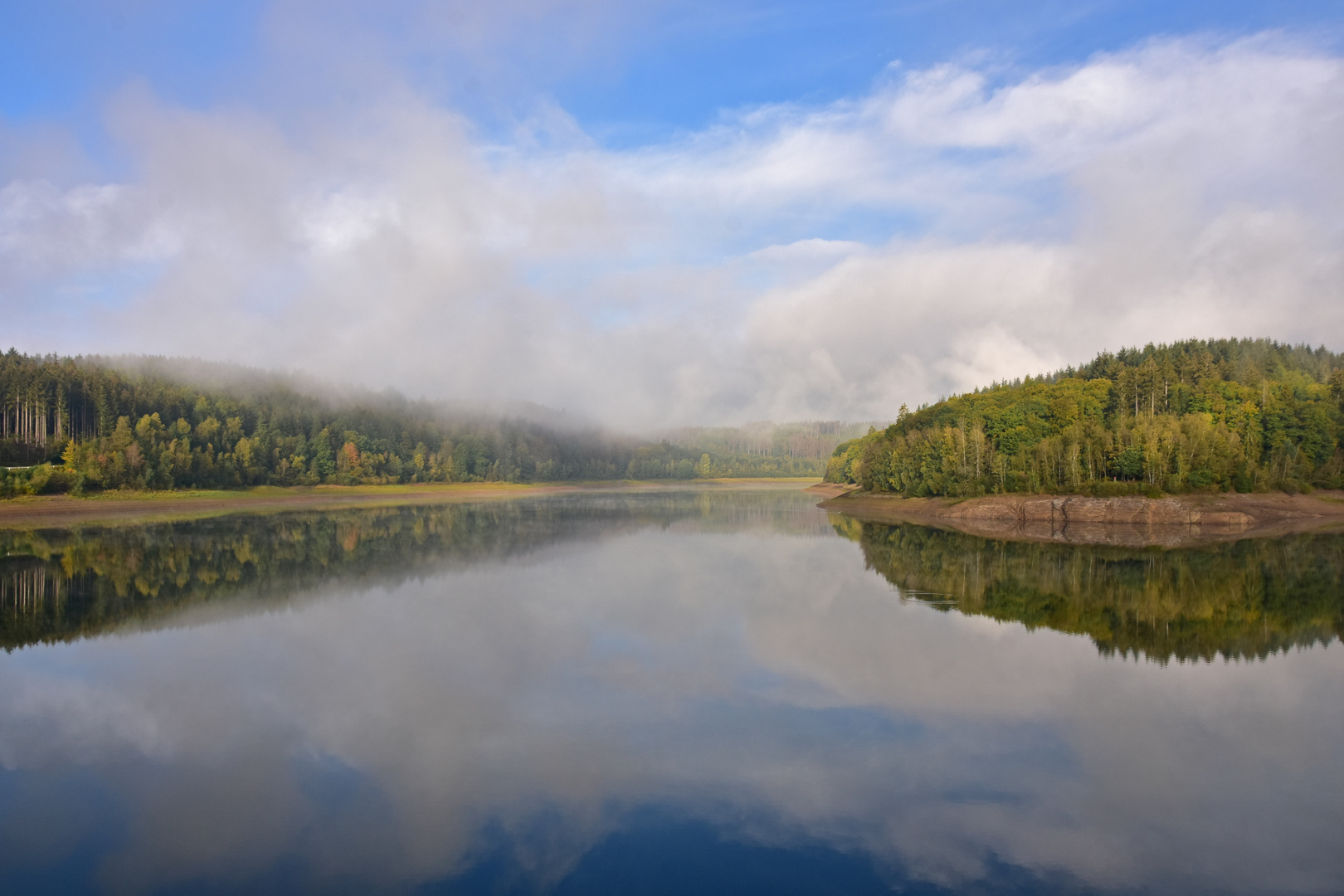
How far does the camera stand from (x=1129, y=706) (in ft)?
45.3

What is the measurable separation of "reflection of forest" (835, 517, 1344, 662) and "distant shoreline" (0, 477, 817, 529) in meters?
63.7

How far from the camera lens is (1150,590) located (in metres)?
27.6

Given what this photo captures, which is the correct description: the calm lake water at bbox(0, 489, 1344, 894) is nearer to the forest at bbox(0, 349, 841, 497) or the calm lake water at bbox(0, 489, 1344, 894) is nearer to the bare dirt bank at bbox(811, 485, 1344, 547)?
the bare dirt bank at bbox(811, 485, 1344, 547)

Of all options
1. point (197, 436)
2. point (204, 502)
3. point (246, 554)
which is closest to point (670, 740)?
point (246, 554)

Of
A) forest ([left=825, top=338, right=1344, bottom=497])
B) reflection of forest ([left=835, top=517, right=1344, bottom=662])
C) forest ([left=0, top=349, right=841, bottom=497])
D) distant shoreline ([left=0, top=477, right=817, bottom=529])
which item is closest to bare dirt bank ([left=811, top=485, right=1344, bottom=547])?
forest ([left=825, top=338, right=1344, bottom=497])

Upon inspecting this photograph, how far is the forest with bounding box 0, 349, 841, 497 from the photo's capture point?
81000 millimetres

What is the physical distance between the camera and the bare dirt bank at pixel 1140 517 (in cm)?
5397

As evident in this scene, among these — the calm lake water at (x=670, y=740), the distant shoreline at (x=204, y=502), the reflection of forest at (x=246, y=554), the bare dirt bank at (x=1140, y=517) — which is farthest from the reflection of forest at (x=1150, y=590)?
A: the distant shoreline at (x=204, y=502)

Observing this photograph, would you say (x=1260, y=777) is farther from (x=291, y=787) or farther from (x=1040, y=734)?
(x=291, y=787)

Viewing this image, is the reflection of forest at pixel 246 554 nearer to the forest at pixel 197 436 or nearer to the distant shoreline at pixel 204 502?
the distant shoreline at pixel 204 502

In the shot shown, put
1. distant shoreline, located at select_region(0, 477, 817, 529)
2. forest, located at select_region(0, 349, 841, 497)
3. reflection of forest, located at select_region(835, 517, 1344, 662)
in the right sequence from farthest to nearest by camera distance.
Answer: forest, located at select_region(0, 349, 841, 497), distant shoreline, located at select_region(0, 477, 817, 529), reflection of forest, located at select_region(835, 517, 1344, 662)

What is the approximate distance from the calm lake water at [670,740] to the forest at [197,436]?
65125 mm

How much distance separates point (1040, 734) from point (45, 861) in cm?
1371

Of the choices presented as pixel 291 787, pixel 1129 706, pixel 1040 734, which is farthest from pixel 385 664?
pixel 1129 706
